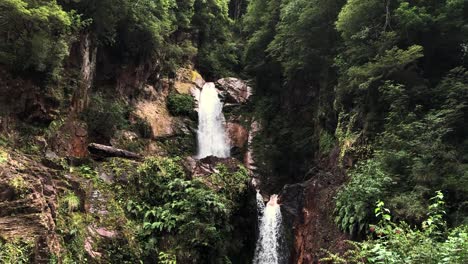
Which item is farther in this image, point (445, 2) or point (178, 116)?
point (178, 116)

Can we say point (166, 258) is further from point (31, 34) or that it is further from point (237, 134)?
point (237, 134)

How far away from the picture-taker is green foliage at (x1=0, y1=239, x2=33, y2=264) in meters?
7.46

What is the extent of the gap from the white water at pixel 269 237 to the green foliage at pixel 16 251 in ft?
34.5

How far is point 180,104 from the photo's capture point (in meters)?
25.0

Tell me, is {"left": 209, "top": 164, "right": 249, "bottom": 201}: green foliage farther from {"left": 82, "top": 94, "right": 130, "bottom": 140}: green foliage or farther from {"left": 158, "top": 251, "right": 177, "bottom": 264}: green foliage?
{"left": 82, "top": 94, "right": 130, "bottom": 140}: green foliage

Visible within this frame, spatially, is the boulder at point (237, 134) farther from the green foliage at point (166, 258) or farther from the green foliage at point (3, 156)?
the green foliage at point (3, 156)

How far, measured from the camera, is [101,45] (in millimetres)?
19047

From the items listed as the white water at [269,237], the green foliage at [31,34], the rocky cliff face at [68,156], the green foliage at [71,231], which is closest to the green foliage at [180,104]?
the rocky cliff face at [68,156]

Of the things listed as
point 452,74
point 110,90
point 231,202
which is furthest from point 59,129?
point 452,74

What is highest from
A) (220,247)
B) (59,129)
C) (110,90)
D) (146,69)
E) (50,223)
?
(146,69)

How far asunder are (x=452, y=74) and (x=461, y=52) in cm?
181

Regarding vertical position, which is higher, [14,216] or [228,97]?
[228,97]

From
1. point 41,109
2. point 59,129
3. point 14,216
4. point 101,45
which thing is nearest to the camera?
point 14,216

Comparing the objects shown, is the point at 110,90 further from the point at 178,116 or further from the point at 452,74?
the point at 452,74
